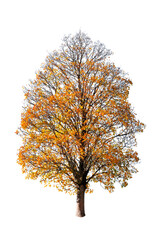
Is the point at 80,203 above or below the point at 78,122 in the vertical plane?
below

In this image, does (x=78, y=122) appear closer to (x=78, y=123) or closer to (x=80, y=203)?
(x=78, y=123)

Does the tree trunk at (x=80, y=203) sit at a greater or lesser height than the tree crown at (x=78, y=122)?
lesser

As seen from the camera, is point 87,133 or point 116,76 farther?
point 116,76

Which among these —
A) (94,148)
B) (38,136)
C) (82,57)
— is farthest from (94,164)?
(82,57)

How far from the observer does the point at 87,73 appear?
39.2ft

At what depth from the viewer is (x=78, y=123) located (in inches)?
457

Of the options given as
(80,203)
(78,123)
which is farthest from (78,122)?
(80,203)

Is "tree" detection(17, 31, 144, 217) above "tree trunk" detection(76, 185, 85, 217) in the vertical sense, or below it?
above

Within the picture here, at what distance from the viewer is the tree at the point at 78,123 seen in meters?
11.0

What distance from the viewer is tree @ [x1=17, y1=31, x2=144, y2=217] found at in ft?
36.0

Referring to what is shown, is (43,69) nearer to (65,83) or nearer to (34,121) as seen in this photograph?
(65,83)

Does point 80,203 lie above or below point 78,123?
below

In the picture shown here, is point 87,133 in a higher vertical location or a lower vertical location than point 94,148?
higher

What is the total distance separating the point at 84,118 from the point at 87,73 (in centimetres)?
235
